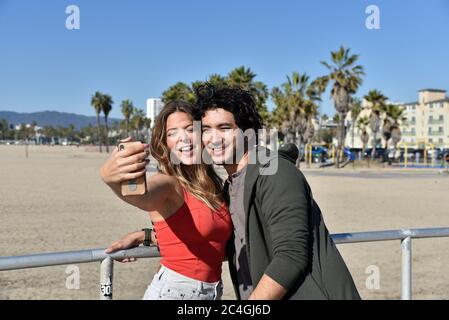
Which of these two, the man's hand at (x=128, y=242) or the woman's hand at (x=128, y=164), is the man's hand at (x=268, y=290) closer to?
the woman's hand at (x=128, y=164)

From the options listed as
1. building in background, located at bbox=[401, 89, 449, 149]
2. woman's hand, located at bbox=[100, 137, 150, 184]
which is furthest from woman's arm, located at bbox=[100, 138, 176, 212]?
building in background, located at bbox=[401, 89, 449, 149]

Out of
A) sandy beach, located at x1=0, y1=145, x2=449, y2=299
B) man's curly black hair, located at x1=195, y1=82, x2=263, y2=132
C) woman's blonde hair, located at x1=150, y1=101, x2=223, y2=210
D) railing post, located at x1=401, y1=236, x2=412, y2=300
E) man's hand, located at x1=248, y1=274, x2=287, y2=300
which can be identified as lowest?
sandy beach, located at x1=0, y1=145, x2=449, y2=299

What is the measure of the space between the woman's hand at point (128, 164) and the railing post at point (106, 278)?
2.72 feet

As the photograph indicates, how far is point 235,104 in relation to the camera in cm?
219

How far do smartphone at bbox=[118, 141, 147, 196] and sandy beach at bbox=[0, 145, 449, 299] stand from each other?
3787 mm

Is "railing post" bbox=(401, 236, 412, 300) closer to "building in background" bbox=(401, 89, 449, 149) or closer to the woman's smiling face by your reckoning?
the woman's smiling face

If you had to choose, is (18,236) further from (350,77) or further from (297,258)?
(350,77)

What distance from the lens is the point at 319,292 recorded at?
193 cm

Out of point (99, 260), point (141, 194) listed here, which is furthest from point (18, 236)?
Answer: point (141, 194)

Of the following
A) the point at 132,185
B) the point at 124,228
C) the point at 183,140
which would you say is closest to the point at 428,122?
the point at 124,228

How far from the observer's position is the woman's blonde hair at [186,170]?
2.32 meters

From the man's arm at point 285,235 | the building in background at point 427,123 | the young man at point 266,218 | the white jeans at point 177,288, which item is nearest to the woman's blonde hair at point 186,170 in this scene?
the young man at point 266,218

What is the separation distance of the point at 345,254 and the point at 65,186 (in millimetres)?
16213

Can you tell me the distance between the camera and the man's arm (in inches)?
73.7
